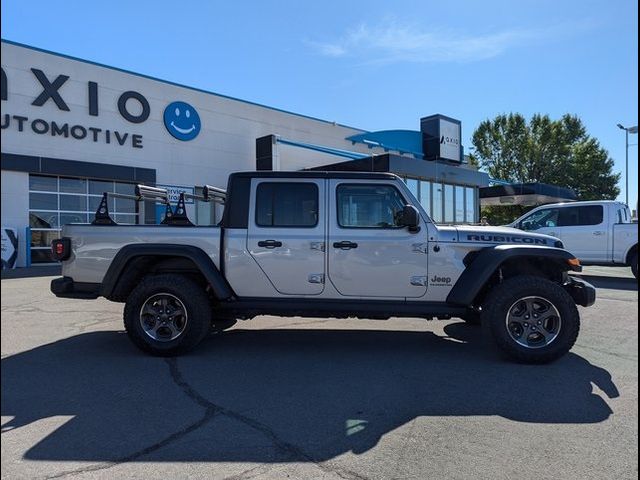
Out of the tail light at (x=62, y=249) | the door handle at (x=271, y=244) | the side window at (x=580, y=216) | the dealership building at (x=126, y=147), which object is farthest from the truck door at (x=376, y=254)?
the dealership building at (x=126, y=147)

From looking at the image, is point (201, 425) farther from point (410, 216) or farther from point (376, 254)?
point (410, 216)

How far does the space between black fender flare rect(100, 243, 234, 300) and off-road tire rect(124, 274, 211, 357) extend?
0.81 feet

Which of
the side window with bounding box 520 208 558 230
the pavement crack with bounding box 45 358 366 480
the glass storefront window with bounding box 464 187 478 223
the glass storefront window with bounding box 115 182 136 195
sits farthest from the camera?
the glass storefront window with bounding box 464 187 478 223

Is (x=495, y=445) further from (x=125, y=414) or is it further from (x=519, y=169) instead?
(x=519, y=169)

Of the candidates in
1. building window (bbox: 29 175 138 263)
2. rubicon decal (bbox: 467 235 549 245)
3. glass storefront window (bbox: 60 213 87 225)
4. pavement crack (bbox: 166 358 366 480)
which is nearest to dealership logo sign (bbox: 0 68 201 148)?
building window (bbox: 29 175 138 263)

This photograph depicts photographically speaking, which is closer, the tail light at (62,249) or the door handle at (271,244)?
the door handle at (271,244)

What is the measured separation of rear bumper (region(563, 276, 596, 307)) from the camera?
5.35 meters

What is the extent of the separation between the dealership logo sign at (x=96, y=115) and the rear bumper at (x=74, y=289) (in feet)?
40.4

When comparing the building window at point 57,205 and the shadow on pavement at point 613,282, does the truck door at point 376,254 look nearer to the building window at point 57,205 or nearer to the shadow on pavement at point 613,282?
the shadow on pavement at point 613,282

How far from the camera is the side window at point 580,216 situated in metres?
12.6

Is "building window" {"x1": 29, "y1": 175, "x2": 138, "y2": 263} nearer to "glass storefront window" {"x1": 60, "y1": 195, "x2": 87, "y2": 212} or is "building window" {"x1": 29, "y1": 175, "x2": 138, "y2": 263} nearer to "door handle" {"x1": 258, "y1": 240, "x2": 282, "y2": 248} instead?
"glass storefront window" {"x1": 60, "y1": 195, "x2": 87, "y2": 212}

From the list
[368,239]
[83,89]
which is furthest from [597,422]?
[83,89]

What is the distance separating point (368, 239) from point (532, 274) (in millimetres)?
1911

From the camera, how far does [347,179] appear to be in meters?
5.62
